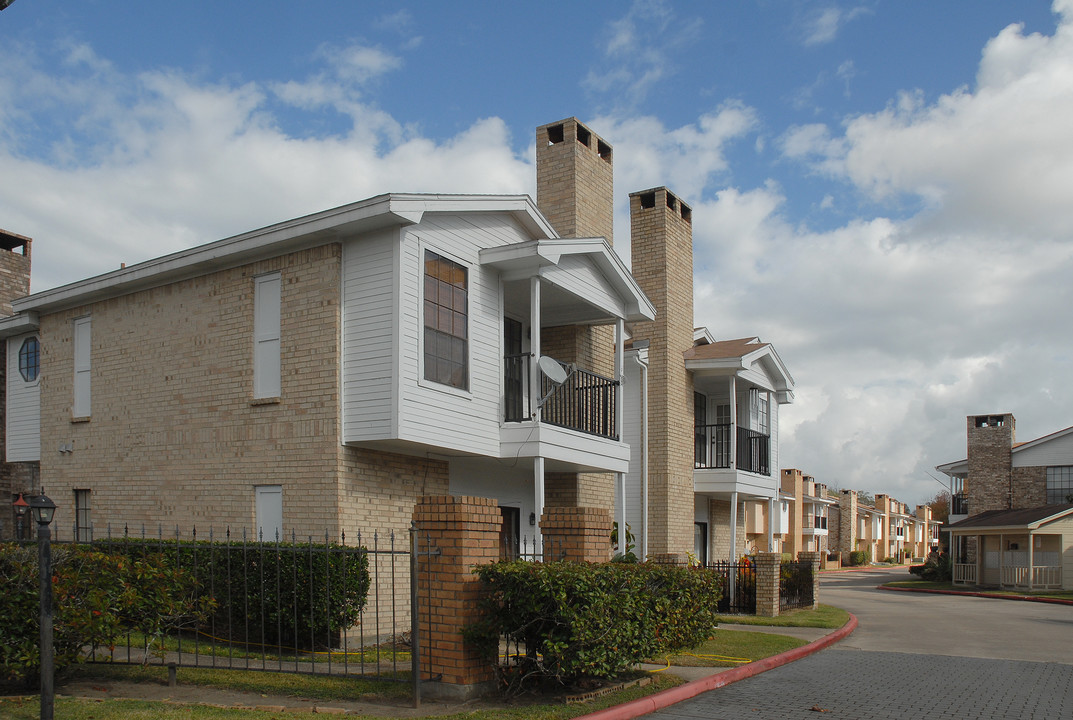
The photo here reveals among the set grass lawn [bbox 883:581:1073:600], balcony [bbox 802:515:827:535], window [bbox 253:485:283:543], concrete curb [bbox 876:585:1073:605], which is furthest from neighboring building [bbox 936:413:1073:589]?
window [bbox 253:485:283:543]

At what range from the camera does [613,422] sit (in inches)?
674

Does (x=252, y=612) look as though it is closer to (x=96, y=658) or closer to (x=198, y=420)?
(x=96, y=658)

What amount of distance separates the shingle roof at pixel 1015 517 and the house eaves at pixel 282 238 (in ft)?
88.4

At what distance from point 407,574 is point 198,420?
407 centimetres

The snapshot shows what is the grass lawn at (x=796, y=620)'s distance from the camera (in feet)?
57.7

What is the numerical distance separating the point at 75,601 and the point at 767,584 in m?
14.3

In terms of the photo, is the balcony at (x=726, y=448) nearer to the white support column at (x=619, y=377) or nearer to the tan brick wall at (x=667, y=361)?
the tan brick wall at (x=667, y=361)

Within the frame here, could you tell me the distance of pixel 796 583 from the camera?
71.0ft

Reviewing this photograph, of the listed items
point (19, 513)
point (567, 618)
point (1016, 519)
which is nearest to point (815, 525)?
point (1016, 519)

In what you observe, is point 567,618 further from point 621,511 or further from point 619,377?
point 621,511

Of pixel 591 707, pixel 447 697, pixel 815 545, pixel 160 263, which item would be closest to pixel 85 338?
pixel 160 263

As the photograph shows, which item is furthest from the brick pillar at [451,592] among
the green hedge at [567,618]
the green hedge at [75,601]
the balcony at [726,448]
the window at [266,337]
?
the balcony at [726,448]

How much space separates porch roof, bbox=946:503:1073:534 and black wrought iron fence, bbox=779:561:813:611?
17.0m

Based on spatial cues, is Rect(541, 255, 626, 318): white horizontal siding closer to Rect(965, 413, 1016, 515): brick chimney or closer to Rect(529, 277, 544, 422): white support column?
Rect(529, 277, 544, 422): white support column
